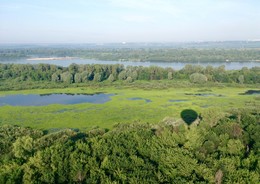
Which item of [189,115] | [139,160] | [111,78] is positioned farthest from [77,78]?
[139,160]

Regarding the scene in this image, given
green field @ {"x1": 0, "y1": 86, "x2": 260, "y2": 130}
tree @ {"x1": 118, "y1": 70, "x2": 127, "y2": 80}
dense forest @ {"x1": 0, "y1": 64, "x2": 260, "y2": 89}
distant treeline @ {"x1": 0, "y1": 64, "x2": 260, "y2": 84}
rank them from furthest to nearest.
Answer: tree @ {"x1": 118, "y1": 70, "x2": 127, "y2": 80}, distant treeline @ {"x1": 0, "y1": 64, "x2": 260, "y2": 84}, dense forest @ {"x1": 0, "y1": 64, "x2": 260, "y2": 89}, green field @ {"x1": 0, "y1": 86, "x2": 260, "y2": 130}

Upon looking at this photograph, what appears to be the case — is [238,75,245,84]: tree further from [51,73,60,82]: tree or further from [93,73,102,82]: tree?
[51,73,60,82]: tree

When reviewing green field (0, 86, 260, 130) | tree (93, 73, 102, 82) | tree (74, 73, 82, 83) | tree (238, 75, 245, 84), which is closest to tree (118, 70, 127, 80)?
tree (93, 73, 102, 82)

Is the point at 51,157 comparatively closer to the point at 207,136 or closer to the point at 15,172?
the point at 15,172

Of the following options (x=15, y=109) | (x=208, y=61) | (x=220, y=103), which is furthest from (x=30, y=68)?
(x=208, y=61)

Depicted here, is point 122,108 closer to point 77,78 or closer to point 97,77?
point 97,77

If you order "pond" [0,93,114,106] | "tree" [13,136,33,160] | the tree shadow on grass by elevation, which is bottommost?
the tree shadow on grass

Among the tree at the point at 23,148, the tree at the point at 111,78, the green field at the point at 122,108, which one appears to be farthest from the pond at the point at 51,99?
the tree at the point at 23,148
